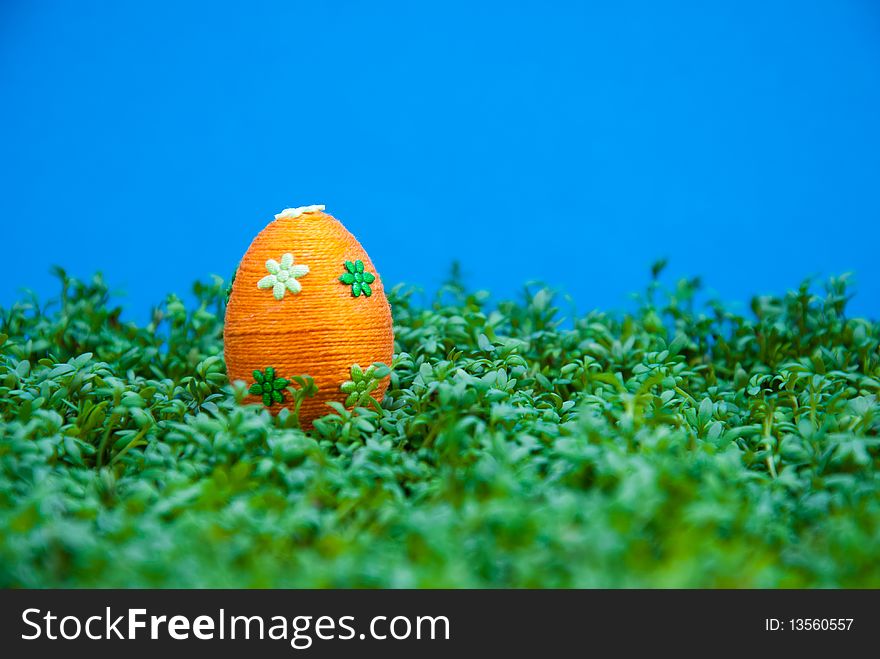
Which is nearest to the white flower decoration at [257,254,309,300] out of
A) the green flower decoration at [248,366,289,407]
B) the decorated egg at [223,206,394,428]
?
the decorated egg at [223,206,394,428]

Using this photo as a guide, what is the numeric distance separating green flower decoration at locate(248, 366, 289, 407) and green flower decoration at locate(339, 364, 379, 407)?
0.13 meters

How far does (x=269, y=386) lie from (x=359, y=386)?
191mm

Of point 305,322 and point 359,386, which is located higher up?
point 305,322

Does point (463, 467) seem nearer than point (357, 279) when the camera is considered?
Yes

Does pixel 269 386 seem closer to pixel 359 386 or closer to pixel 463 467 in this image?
pixel 359 386

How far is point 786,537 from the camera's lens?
1.32 m

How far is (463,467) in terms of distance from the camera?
1.57 m

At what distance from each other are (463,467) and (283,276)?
1.98ft

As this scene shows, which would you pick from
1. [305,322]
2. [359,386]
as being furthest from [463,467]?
[305,322]

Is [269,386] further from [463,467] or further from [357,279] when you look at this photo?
[463,467]

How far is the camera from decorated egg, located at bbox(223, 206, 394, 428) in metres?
1.87

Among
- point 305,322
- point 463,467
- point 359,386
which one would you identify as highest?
point 305,322

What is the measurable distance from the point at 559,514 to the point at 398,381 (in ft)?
3.27
